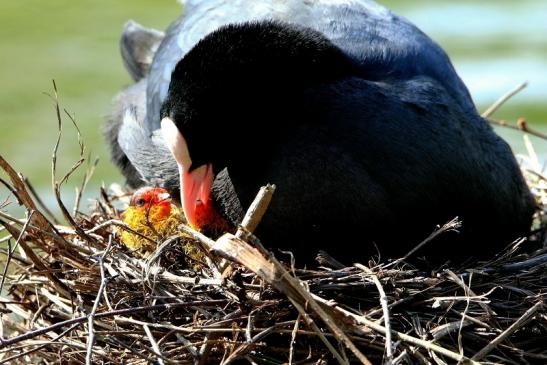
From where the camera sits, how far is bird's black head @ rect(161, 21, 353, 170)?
455cm

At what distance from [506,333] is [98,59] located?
25.4 ft

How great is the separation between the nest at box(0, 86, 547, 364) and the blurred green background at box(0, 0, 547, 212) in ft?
16.6

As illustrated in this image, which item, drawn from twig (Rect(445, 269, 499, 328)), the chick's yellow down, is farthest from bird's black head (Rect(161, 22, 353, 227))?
twig (Rect(445, 269, 499, 328))

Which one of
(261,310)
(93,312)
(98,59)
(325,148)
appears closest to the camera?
(93,312)

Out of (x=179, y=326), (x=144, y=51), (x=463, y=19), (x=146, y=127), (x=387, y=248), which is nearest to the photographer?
(x=179, y=326)

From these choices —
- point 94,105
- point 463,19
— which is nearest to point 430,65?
point 94,105

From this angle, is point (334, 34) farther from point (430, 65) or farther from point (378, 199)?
point (378, 199)

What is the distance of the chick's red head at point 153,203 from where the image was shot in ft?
16.6

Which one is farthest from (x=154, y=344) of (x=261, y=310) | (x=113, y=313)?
(x=261, y=310)

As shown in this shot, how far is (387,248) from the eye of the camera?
4645 millimetres

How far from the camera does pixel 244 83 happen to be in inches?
182

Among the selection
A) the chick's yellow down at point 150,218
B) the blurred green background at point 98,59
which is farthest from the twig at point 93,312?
the blurred green background at point 98,59

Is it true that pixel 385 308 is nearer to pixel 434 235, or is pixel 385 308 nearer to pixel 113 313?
pixel 434 235

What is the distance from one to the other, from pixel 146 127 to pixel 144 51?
45.4 inches
